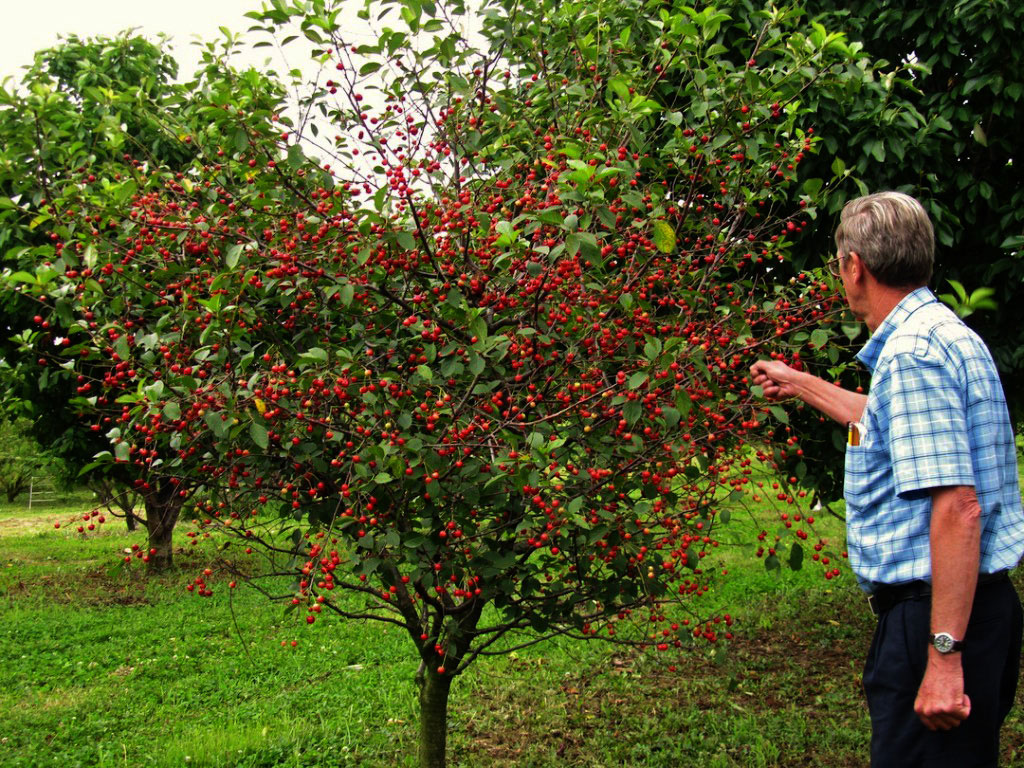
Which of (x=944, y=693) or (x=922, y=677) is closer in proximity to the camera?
(x=944, y=693)

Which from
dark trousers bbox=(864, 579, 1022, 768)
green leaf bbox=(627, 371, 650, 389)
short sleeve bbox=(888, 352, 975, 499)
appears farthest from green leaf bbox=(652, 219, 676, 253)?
dark trousers bbox=(864, 579, 1022, 768)

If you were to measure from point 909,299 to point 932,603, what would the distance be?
2.46 ft

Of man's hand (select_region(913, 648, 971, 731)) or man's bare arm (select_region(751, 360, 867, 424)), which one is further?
man's bare arm (select_region(751, 360, 867, 424))

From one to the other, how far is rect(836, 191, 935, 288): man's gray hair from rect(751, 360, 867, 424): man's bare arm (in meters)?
0.39

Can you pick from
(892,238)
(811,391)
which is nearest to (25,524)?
(811,391)

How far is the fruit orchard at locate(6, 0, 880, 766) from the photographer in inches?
102

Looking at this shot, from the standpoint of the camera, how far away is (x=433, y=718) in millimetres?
3738

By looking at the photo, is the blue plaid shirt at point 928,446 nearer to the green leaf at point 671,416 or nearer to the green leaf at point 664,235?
the green leaf at point 671,416

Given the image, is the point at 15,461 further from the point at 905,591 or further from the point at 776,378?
the point at 905,591

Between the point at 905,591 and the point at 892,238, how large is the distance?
87 centimetres

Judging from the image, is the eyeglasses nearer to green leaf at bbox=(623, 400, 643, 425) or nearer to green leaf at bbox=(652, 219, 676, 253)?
green leaf at bbox=(652, 219, 676, 253)

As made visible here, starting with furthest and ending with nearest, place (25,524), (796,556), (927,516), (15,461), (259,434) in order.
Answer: (15,461) < (25,524) < (796,556) < (259,434) < (927,516)

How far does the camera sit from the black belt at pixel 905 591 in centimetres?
195

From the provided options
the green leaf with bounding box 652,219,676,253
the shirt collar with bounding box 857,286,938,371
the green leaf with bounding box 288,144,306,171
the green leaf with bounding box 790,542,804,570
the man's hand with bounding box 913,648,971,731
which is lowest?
the man's hand with bounding box 913,648,971,731
